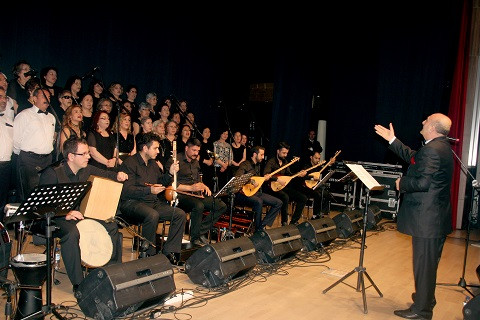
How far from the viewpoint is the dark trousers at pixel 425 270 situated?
3.85 meters

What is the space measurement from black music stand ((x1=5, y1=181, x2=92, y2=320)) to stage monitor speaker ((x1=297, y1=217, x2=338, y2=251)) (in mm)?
3344

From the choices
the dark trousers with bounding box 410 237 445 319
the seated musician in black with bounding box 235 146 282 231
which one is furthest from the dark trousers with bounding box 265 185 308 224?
the dark trousers with bounding box 410 237 445 319

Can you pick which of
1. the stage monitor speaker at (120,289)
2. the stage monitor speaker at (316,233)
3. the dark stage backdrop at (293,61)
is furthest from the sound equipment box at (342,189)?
the stage monitor speaker at (120,289)

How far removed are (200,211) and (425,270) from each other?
8.98ft

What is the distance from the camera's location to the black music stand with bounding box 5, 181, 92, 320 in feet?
10.0

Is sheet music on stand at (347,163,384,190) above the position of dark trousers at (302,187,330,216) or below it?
above

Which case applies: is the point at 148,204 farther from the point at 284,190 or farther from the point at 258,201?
the point at 284,190

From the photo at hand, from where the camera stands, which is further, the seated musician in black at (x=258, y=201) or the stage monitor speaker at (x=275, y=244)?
the seated musician in black at (x=258, y=201)

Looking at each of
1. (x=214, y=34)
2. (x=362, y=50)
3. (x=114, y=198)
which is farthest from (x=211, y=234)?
(x=362, y=50)

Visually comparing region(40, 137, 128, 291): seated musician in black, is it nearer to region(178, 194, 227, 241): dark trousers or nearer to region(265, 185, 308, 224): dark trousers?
region(178, 194, 227, 241): dark trousers

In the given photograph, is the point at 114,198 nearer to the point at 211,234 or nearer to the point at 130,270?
the point at 130,270

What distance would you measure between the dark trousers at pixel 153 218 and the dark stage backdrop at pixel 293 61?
316 centimetres

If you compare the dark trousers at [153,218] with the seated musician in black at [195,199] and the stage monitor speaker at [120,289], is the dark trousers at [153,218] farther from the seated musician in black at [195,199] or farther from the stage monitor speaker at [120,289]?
the stage monitor speaker at [120,289]

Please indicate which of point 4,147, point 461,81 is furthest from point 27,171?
point 461,81
